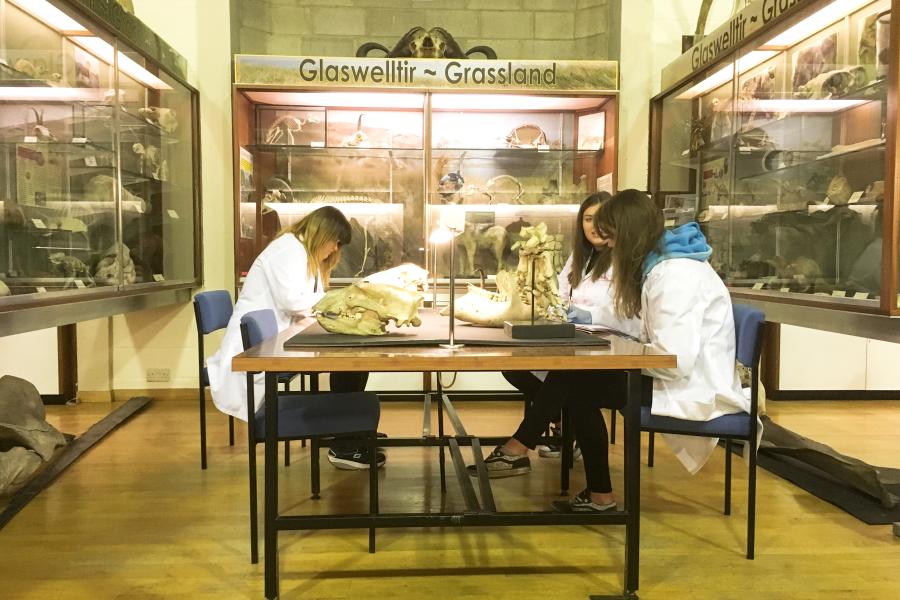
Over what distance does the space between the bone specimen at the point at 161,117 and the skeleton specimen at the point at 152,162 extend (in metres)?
0.17

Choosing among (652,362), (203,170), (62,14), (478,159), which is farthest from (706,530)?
(203,170)

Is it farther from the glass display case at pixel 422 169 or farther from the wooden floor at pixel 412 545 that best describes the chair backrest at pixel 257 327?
the glass display case at pixel 422 169

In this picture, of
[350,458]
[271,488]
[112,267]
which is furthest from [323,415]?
[112,267]

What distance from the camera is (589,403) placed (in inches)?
104

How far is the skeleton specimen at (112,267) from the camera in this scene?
368cm

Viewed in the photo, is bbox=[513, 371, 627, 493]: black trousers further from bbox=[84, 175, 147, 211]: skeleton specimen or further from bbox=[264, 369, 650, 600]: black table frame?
bbox=[84, 175, 147, 211]: skeleton specimen

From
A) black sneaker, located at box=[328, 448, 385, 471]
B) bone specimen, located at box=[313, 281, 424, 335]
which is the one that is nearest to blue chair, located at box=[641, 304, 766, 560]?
bone specimen, located at box=[313, 281, 424, 335]

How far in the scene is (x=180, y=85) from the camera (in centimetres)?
474

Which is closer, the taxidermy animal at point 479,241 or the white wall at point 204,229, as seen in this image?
the white wall at point 204,229

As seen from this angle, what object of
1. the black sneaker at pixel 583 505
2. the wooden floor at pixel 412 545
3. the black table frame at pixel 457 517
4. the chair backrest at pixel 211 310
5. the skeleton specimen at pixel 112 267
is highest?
the skeleton specimen at pixel 112 267

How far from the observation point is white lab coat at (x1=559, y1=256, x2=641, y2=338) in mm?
3012

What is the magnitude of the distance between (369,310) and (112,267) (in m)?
2.15

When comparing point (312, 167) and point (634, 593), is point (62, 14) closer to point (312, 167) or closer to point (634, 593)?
point (312, 167)

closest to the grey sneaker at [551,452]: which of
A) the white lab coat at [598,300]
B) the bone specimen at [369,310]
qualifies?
the white lab coat at [598,300]
